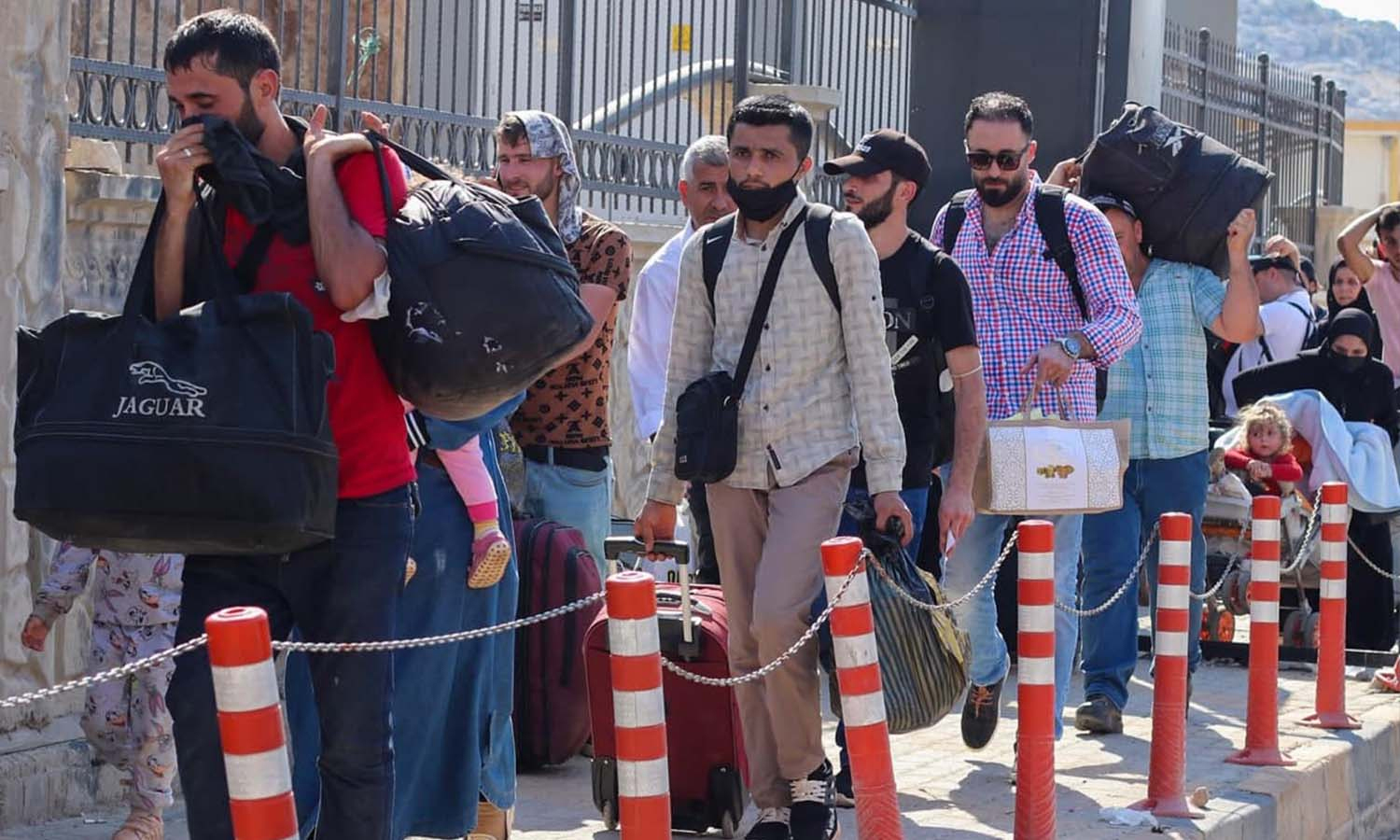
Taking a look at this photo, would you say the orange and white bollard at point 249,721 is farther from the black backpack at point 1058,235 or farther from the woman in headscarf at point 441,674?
the black backpack at point 1058,235

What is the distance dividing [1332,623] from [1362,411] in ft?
8.69

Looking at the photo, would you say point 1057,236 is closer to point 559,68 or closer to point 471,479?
point 471,479

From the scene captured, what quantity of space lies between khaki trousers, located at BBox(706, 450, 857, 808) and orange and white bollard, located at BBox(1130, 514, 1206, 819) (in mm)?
1355

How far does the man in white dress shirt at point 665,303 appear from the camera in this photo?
24.8 feet

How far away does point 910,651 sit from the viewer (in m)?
6.25

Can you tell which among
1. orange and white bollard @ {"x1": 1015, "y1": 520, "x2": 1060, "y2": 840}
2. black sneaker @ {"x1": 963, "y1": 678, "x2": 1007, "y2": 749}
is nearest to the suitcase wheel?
orange and white bollard @ {"x1": 1015, "y1": 520, "x2": 1060, "y2": 840}

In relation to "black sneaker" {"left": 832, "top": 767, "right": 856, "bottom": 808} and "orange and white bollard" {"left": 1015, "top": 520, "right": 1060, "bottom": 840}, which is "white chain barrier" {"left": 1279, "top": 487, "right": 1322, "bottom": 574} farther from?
"orange and white bollard" {"left": 1015, "top": 520, "right": 1060, "bottom": 840}

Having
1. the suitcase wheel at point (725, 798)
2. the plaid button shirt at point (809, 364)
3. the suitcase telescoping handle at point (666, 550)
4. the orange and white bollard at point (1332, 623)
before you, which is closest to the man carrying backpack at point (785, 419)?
the plaid button shirt at point (809, 364)

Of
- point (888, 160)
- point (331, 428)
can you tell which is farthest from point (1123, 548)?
point (331, 428)

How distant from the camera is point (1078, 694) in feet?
31.6

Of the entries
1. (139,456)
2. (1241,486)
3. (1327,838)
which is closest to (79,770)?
(139,456)

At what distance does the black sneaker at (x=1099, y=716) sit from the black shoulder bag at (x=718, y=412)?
293 cm

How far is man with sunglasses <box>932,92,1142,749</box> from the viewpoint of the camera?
7.57 m

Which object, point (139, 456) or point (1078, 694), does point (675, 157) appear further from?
point (139, 456)
